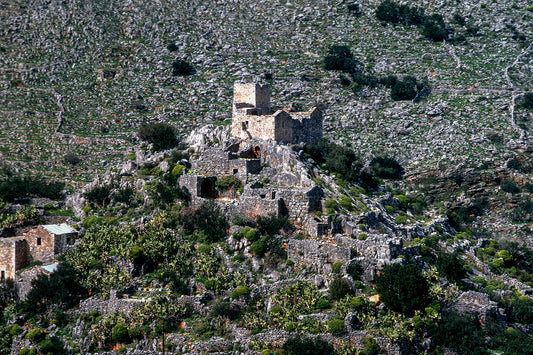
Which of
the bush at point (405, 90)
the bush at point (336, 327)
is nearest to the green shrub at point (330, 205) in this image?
the bush at point (336, 327)

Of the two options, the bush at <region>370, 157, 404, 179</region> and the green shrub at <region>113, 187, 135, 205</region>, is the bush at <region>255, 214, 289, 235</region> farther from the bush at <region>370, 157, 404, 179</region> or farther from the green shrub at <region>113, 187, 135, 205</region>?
the bush at <region>370, 157, 404, 179</region>

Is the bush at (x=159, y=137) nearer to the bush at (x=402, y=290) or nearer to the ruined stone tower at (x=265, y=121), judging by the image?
the ruined stone tower at (x=265, y=121)

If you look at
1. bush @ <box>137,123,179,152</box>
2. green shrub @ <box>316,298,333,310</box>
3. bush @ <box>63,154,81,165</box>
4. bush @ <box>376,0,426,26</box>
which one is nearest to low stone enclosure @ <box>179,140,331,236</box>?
green shrub @ <box>316,298,333,310</box>

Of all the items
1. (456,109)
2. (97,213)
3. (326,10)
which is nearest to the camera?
Answer: (97,213)

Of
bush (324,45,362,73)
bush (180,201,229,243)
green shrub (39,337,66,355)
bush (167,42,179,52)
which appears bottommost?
green shrub (39,337,66,355)

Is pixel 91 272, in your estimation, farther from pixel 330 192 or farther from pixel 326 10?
pixel 326 10

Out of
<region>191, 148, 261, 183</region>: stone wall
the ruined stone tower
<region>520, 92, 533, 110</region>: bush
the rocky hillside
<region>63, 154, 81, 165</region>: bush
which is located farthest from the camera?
<region>520, 92, 533, 110</region>: bush

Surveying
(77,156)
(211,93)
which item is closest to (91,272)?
(77,156)
